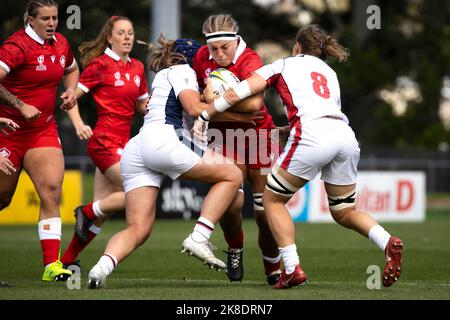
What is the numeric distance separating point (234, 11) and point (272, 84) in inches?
1229

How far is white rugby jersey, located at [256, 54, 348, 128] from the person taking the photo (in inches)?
305

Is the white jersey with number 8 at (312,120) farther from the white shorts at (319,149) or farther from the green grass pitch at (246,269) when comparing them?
the green grass pitch at (246,269)

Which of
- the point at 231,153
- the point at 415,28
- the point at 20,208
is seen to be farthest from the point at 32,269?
the point at 415,28

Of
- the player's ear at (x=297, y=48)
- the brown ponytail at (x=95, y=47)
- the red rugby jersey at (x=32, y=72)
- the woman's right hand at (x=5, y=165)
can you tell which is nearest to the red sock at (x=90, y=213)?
the red rugby jersey at (x=32, y=72)

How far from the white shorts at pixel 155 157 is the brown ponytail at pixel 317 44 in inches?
48.7

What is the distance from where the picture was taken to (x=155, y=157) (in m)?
7.73

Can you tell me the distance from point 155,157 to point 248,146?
1.21m

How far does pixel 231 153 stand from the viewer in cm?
860

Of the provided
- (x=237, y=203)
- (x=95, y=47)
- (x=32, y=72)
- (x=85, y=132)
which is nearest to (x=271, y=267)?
(x=237, y=203)

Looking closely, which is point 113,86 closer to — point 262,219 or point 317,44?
point 262,219

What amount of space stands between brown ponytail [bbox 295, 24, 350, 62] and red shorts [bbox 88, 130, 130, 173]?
3037 millimetres

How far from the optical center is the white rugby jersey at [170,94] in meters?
7.83

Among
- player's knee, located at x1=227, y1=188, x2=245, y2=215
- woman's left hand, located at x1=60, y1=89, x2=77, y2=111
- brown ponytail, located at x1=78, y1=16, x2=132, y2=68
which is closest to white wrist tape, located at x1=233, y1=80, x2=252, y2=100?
player's knee, located at x1=227, y1=188, x2=245, y2=215
